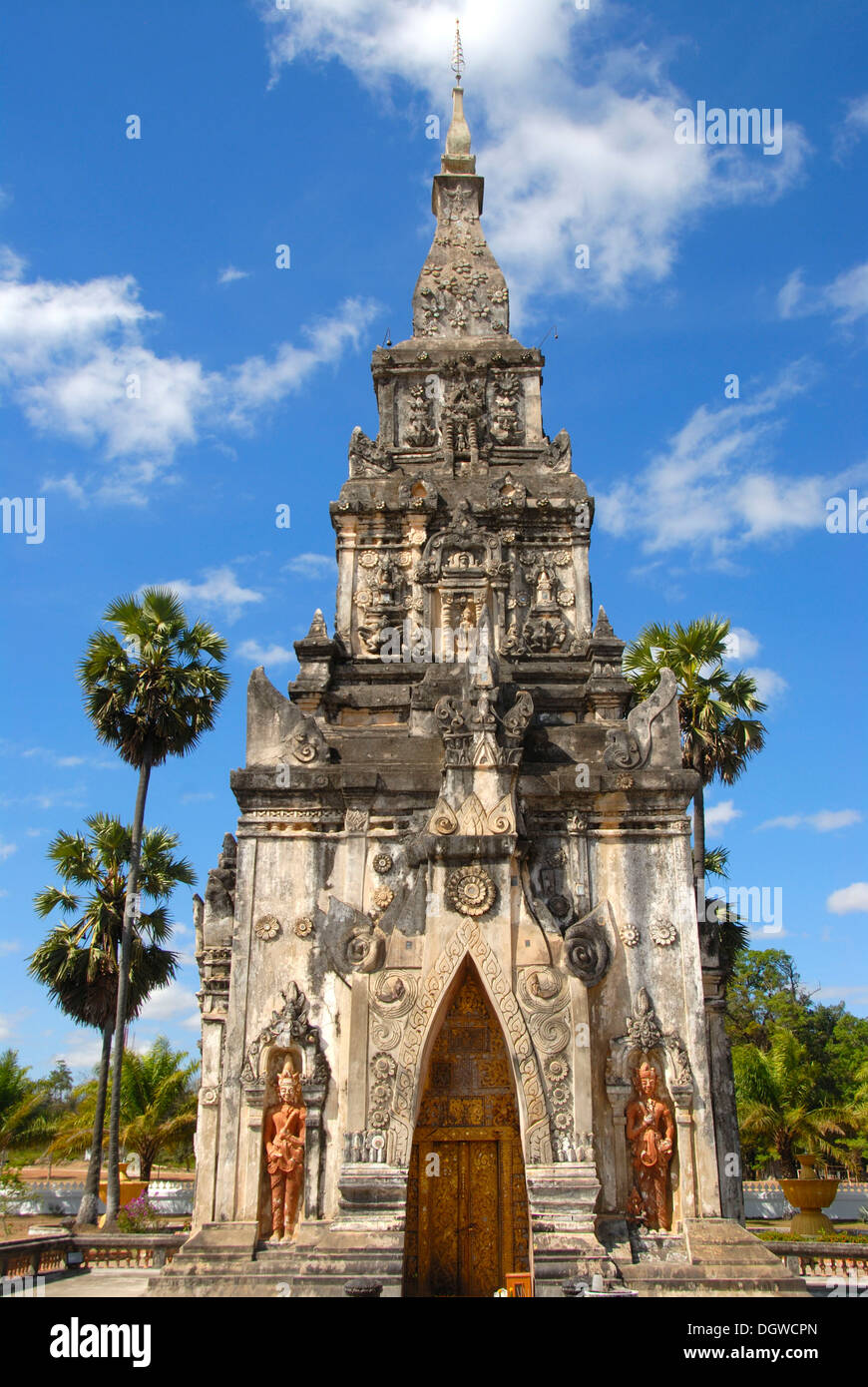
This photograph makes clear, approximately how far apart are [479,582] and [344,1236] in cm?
1090

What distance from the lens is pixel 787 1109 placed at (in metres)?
28.1

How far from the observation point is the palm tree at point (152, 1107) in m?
29.4

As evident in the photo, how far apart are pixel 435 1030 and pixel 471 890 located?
1.81 m

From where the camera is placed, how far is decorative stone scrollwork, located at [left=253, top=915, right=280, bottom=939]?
14.6m

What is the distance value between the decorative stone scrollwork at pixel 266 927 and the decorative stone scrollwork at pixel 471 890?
264 cm

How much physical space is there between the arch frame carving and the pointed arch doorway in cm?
26

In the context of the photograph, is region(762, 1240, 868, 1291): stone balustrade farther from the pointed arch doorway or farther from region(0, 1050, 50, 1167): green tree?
region(0, 1050, 50, 1167): green tree

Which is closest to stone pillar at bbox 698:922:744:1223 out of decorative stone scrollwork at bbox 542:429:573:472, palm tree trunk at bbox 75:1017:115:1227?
decorative stone scrollwork at bbox 542:429:573:472

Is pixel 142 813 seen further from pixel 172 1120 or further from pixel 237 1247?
pixel 237 1247

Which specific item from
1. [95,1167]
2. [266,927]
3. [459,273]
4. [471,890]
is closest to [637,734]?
[471,890]

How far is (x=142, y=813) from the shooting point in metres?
25.1

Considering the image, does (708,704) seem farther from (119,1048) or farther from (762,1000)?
(762,1000)
